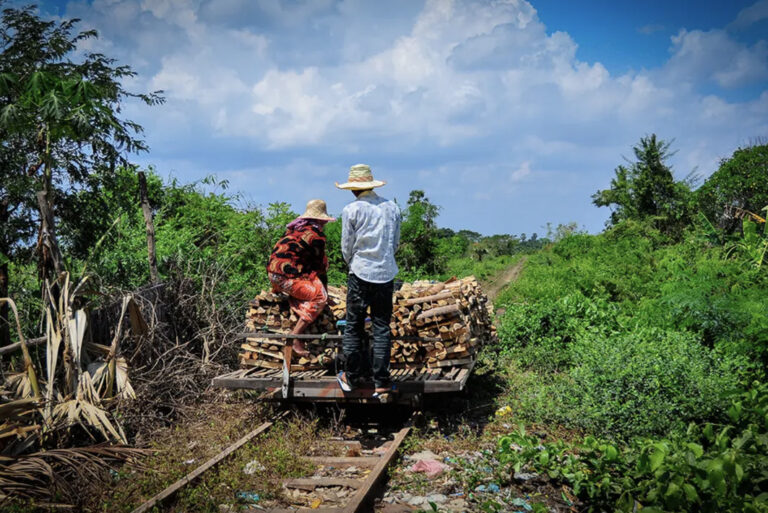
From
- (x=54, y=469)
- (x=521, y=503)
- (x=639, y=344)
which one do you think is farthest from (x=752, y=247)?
(x=54, y=469)

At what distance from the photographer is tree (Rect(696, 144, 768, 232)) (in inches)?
858

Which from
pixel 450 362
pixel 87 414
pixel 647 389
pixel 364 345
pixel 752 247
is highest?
pixel 752 247

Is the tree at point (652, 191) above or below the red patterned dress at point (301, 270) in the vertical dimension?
above

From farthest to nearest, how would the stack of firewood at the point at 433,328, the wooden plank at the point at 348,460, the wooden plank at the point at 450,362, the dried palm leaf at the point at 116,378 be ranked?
the wooden plank at the point at 450,362 < the stack of firewood at the point at 433,328 < the dried palm leaf at the point at 116,378 < the wooden plank at the point at 348,460

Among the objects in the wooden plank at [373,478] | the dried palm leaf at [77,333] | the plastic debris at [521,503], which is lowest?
the plastic debris at [521,503]

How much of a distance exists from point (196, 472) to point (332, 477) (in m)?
1.23

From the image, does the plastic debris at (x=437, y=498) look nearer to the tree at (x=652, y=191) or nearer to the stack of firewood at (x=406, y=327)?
the stack of firewood at (x=406, y=327)

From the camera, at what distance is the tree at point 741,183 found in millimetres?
21781

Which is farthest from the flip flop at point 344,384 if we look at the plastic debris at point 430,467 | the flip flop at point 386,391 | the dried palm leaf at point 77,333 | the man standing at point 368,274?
the dried palm leaf at point 77,333

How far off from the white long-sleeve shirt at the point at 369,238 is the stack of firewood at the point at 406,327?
3.01 ft

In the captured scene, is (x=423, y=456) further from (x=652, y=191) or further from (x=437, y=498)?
(x=652, y=191)

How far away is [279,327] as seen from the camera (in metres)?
7.83

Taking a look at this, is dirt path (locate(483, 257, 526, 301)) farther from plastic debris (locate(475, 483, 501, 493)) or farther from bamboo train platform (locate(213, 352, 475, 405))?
plastic debris (locate(475, 483, 501, 493))

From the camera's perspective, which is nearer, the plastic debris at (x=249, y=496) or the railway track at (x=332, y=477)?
the railway track at (x=332, y=477)
